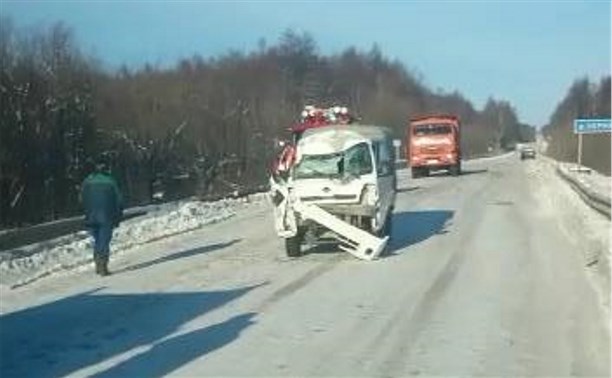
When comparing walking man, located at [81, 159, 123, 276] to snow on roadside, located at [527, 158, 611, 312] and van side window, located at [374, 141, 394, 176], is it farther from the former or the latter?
snow on roadside, located at [527, 158, 611, 312]

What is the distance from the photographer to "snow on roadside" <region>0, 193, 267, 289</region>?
19078mm

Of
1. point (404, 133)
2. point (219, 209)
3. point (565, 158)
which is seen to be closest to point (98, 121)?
point (219, 209)

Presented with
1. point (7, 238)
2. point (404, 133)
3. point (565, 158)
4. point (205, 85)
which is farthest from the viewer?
point (404, 133)

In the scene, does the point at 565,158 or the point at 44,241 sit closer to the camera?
the point at 44,241

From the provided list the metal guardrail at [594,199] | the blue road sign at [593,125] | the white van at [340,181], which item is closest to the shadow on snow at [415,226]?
the white van at [340,181]

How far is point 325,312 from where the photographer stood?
1280 cm

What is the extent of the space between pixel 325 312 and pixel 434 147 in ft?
152

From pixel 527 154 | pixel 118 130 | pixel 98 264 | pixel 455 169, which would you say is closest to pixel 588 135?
pixel 455 169

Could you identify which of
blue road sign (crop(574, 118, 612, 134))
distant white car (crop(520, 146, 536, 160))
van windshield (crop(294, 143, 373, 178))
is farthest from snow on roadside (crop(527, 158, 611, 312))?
distant white car (crop(520, 146, 536, 160))

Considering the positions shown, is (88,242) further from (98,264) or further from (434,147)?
(434,147)

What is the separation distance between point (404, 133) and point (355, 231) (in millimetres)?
92980

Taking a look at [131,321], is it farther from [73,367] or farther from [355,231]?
[355,231]

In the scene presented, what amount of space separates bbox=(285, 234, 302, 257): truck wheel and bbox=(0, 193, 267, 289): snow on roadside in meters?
3.61

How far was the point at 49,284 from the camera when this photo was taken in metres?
17.0
